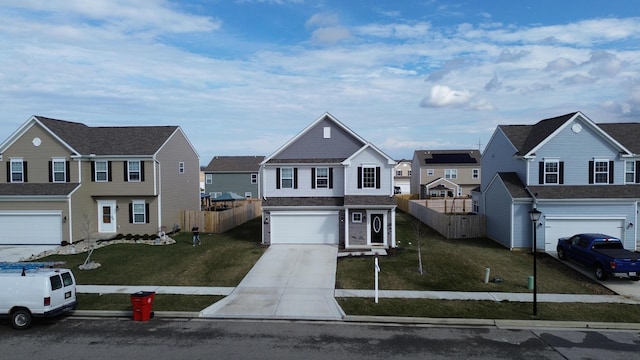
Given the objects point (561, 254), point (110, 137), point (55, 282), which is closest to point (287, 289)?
point (55, 282)

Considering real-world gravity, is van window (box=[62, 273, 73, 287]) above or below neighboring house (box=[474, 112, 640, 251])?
below

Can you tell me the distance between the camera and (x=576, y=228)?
1044 inches

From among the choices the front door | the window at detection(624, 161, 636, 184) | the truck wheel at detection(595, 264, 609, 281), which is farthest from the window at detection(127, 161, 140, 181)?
the window at detection(624, 161, 636, 184)

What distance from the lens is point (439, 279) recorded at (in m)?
20.1

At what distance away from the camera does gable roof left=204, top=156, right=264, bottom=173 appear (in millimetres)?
59969

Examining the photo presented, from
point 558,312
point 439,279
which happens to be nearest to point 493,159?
point 439,279

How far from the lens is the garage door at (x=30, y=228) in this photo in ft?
93.7

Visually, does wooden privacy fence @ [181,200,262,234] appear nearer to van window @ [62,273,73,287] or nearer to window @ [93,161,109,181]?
window @ [93,161,109,181]

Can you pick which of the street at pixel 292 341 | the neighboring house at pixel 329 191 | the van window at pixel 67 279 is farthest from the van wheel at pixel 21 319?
the neighboring house at pixel 329 191

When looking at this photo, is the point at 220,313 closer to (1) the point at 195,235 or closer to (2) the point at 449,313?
(2) the point at 449,313

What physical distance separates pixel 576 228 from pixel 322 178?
52.2 feet

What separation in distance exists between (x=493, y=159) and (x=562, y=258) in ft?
38.6

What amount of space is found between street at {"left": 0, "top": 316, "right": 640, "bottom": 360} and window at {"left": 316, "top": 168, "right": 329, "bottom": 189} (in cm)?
1412

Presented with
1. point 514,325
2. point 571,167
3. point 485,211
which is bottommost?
point 514,325
